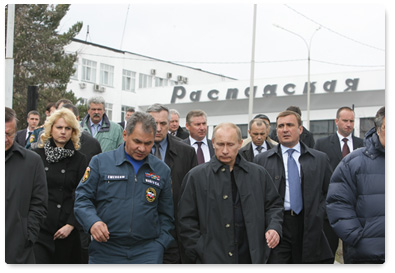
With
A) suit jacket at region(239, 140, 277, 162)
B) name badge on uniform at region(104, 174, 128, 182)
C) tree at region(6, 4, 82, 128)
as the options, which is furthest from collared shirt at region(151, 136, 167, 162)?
tree at region(6, 4, 82, 128)

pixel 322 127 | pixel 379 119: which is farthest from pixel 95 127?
pixel 322 127

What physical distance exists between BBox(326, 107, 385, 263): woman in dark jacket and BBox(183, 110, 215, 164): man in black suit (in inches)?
114

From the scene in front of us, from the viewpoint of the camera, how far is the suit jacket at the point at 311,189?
240 inches

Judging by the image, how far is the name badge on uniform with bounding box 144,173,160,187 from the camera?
16.2 ft

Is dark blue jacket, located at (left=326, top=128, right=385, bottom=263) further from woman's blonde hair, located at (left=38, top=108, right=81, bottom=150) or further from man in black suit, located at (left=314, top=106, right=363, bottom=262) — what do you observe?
man in black suit, located at (left=314, top=106, right=363, bottom=262)

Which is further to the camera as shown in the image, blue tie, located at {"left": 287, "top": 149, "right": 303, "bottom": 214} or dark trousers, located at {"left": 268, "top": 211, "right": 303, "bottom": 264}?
blue tie, located at {"left": 287, "top": 149, "right": 303, "bottom": 214}

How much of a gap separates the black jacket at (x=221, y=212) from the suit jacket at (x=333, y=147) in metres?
2.92

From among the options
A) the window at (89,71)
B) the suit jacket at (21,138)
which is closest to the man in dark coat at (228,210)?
the suit jacket at (21,138)

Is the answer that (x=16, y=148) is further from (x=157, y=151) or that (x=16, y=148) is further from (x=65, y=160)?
(x=157, y=151)

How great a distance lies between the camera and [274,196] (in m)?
5.32

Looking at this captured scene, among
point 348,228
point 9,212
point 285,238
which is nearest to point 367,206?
point 348,228

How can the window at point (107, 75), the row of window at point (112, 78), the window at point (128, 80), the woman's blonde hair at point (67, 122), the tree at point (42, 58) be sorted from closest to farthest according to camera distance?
1. the woman's blonde hair at point (67, 122)
2. the tree at point (42, 58)
3. the row of window at point (112, 78)
4. the window at point (107, 75)
5. the window at point (128, 80)

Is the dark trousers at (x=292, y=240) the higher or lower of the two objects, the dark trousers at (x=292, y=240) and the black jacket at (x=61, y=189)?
the lower

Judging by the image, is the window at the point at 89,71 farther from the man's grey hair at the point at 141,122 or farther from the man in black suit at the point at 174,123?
the man's grey hair at the point at 141,122
